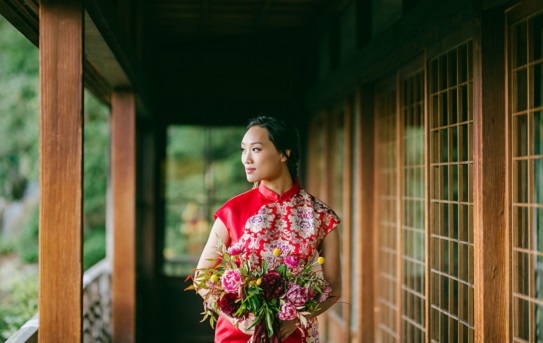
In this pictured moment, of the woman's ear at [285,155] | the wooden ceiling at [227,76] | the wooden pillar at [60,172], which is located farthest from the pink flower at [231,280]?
the wooden ceiling at [227,76]

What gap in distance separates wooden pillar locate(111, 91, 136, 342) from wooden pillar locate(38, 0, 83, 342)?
6.66ft

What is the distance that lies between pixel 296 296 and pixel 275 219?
35cm

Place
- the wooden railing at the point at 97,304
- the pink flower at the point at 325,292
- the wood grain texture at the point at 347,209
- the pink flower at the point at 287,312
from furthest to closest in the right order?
the wood grain texture at the point at 347,209, the wooden railing at the point at 97,304, the pink flower at the point at 325,292, the pink flower at the point at 287,312

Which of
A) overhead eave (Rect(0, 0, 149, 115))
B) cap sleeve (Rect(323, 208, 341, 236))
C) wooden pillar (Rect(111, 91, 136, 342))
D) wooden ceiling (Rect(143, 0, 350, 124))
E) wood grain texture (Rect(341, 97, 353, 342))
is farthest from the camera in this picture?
wooden ceiling (Rect(143, 0, 350, 124))

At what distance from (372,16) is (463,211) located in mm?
1814

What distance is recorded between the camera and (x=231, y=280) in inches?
77.5

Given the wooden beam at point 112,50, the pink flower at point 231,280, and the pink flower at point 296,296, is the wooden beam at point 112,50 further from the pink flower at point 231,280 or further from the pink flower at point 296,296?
the pink flower at point 296,296

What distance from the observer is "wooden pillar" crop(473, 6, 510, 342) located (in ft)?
7.61

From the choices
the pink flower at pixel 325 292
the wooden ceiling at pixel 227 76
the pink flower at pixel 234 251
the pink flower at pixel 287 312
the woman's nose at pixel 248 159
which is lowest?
the pink flower at pixel 287 312

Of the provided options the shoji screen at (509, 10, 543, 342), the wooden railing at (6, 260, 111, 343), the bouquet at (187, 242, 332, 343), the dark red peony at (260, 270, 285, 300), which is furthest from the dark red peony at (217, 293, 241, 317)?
the wooden railing at (6, 260, 111, 343)

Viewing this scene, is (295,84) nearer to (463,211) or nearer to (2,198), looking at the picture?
(463,211)

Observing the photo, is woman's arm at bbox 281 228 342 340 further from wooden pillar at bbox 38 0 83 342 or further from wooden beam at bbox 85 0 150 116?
wooden beam at bbox 85 0 150 116

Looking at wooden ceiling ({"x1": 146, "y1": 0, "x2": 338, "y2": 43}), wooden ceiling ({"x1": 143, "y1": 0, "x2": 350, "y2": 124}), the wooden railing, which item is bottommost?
the wooden railing

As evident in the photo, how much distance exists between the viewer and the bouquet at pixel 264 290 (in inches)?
77.9
